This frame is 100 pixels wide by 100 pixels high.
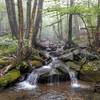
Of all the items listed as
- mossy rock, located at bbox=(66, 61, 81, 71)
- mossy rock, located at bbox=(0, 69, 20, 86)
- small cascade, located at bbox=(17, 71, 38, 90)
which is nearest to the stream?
small cascade, located at bbox=(17, 71, 38, 90)

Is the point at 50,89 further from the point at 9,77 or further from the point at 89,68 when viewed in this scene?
the point at 89,68

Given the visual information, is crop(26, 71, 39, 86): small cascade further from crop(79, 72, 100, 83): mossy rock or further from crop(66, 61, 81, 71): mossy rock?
crop(79, 72, 100, 83): mossy rock

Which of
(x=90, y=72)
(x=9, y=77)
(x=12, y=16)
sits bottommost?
(x=90, y=72)

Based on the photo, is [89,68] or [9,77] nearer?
[9,77]

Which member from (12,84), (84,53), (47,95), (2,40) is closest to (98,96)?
(47,95)

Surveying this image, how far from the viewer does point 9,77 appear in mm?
10727

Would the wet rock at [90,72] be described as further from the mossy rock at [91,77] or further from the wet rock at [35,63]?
the wet rock at [35,63]

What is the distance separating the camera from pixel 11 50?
536 inches

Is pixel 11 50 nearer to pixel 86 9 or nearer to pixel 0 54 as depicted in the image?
pixel 0 54

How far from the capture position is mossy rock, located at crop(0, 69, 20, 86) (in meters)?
10.3

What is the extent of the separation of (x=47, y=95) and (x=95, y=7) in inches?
276

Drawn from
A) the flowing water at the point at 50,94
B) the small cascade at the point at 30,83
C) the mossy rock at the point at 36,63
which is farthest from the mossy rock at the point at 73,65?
the small cascade at the point at 30,83

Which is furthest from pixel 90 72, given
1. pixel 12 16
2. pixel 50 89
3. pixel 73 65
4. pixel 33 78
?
pixel 12 16

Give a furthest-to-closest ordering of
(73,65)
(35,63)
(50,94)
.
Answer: (73,65)
(35,63)
(50,94)
